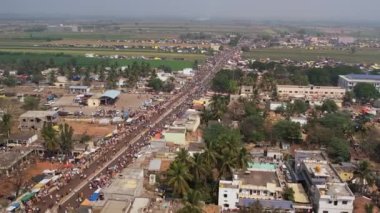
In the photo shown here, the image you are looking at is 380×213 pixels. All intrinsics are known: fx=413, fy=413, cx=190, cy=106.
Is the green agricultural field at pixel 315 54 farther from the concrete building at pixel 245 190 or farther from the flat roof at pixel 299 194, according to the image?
the concrete building at pixel 245 190

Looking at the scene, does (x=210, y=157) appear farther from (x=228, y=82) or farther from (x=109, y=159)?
(x=228, y=82)

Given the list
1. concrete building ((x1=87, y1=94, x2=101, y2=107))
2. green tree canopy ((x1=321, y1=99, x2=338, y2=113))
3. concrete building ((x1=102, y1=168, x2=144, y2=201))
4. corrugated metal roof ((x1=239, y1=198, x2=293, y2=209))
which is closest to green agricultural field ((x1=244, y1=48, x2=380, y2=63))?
green tree canopy ((x1=321, y1=99, x2=338, y2=113))

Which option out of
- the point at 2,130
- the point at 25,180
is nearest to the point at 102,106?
the point at 2,130

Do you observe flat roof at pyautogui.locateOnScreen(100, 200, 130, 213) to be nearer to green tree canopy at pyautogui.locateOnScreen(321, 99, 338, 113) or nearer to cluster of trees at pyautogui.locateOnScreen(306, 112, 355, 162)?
cluster of trees at pyautogui.locateOnScreen(306, 112, 355, 162)

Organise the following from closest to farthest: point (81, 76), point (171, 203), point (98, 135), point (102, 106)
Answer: point (171, 203)
point (98, 135)
point (102, 106)
point (81, 76)

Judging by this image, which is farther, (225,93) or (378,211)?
(225,93)

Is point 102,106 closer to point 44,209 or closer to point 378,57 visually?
point 44,209
